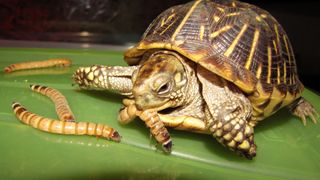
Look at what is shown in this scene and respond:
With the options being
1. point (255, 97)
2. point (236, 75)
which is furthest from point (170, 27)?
point (255, 97)

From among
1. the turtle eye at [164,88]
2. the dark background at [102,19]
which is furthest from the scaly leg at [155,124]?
the dark background at [102,19]

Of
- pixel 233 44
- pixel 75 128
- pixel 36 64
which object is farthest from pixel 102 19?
pixel 233 44

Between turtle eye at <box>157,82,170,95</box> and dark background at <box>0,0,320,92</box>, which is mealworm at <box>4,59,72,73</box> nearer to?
turtle eye at <box>157,82,170,95</box>

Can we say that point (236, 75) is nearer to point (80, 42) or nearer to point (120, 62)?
point (120, 62)

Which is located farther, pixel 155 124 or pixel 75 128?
pixel 75 128

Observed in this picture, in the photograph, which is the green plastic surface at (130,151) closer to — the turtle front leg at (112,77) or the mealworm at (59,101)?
the mealworm at (59,101)

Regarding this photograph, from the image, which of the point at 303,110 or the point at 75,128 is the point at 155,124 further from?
the point at 303,110
